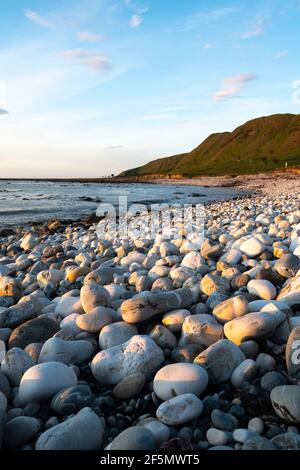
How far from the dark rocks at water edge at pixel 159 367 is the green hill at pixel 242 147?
106857mm

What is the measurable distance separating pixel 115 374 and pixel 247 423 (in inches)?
30.1

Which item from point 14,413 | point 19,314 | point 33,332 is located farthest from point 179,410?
point 19,314

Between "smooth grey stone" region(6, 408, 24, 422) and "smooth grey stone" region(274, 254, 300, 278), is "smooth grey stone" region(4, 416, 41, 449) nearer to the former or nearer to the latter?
"smooth grey stone" region(6, 408, 24, 422)

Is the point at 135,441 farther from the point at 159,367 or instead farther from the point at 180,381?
the point at 159,367

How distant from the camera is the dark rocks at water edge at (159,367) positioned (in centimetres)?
157

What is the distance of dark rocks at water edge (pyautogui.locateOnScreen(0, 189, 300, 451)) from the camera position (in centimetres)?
157

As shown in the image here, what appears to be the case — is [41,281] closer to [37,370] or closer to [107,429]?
[37,370]

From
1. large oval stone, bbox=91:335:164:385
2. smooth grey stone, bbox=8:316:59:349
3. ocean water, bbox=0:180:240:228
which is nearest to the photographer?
large oval stone, bbox=91:335:164:385

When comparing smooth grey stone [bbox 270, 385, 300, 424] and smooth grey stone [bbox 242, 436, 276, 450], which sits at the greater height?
smooth grey stone [bbox 270, 385, 300, 424]

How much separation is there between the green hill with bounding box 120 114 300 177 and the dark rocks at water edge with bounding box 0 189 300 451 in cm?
10686

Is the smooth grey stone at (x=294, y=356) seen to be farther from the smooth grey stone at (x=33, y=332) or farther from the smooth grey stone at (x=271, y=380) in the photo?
the smooth grey stone at (x=33, y=332)

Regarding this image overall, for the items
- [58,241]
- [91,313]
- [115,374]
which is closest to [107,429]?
[115,374]

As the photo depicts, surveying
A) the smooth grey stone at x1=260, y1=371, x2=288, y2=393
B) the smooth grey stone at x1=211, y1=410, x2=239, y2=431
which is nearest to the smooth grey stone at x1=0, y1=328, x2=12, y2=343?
the smooth grey stone at x1=211, y1=410, x2=239, y2=431

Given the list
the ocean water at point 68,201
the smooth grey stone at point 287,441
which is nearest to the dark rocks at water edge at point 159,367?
the smooth grey stone at point 287,441
